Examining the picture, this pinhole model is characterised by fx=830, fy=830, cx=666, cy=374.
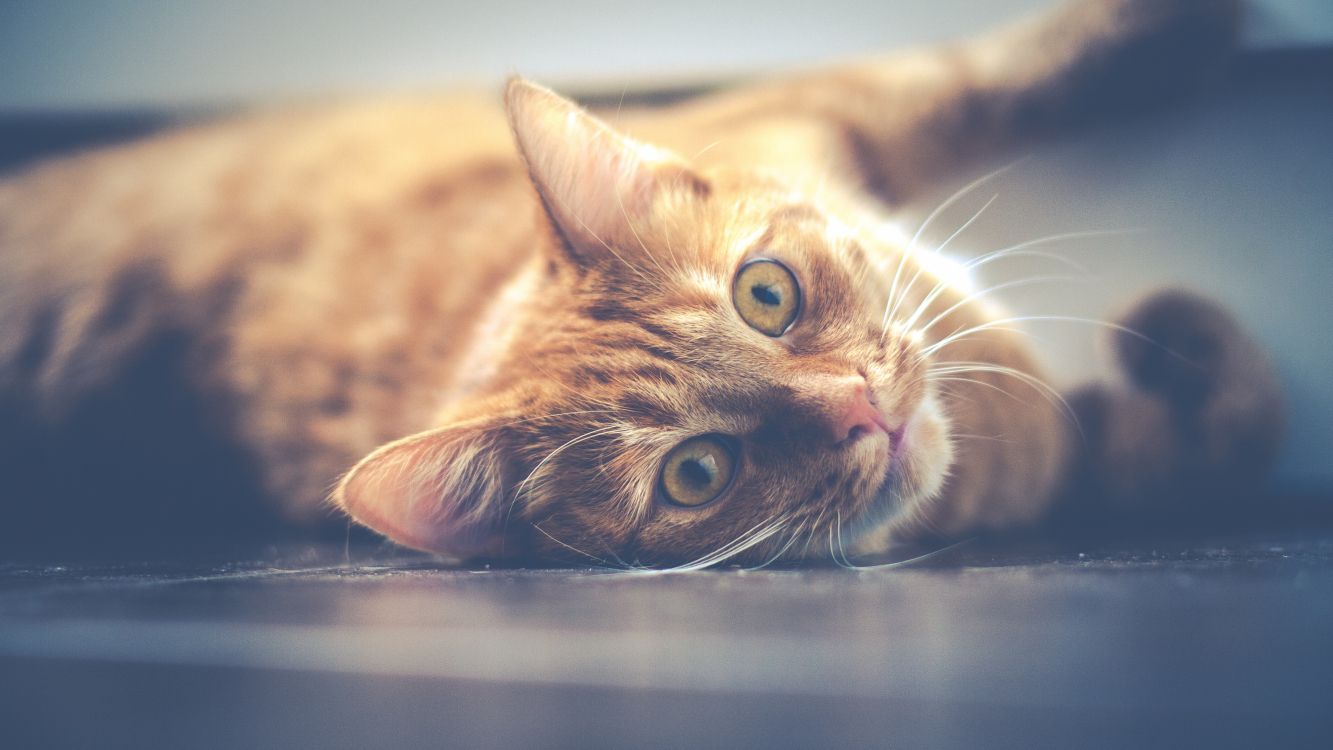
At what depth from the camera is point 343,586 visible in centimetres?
79

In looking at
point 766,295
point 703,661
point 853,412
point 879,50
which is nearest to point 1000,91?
point 879,50

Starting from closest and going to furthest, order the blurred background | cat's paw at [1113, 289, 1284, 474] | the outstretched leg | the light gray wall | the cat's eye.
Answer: the cat's eye → cat's paw at [1113, 289, 1284, 474] → the blurred background → the outstretched leg → the light gray wall

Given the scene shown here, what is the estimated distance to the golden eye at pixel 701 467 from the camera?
2.99 feet

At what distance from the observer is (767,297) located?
98cm

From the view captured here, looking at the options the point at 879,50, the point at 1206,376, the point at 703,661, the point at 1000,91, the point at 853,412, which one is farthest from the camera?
the point at 879,50

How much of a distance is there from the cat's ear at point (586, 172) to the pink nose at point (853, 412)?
13.2 inches

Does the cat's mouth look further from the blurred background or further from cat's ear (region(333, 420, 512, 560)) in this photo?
the blurred background

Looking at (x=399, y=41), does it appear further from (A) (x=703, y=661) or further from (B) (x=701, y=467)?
(A) (x=703, y=661)

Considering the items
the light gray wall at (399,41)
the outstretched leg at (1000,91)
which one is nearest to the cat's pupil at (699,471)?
the outstretched leg at (1000,91)

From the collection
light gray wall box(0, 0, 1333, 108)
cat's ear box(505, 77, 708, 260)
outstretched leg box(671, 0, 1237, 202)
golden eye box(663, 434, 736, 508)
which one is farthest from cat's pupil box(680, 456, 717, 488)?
light gray wall box(0, 0, 1333, 108)

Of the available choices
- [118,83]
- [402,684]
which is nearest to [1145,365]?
[402,684]

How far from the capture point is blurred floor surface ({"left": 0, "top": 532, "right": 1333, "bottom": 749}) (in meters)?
0.46

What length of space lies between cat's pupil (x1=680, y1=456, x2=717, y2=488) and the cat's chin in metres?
0.17

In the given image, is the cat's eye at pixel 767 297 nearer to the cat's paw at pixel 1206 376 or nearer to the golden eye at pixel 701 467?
the golden eye at pixel 701 467
